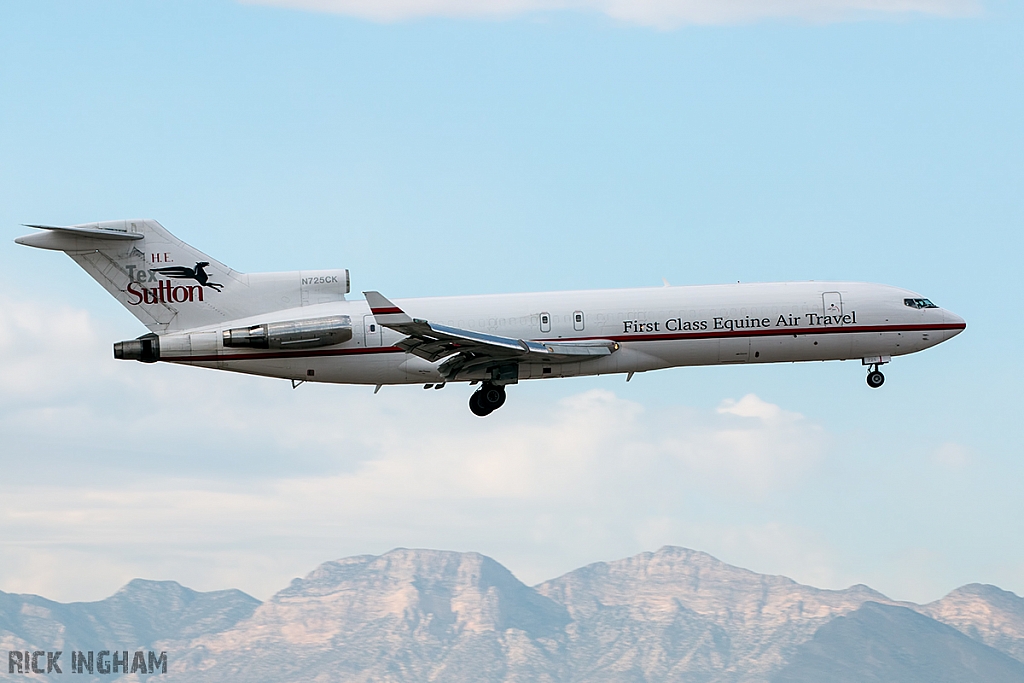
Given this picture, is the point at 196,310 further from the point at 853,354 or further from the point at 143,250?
the point at 853,354

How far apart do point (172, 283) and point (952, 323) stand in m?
24.9

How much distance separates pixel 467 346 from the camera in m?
36.4

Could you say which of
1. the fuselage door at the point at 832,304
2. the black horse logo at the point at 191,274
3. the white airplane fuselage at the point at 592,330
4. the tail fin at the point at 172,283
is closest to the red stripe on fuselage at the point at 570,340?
the white airplane fuselage at the point at 592,330

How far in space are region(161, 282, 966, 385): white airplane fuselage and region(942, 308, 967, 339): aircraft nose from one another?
3.59m

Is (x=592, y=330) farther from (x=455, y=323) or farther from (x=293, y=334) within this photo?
(x=293, y=334)

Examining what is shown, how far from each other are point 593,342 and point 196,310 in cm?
1237

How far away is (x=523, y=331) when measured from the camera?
126 ft

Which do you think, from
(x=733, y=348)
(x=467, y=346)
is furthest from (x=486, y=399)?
(x=733, y=348)

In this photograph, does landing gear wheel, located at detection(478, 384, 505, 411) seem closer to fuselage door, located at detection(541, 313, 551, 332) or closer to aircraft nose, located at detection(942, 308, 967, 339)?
fuselage door, located at detection(541, 313, 551, 332)

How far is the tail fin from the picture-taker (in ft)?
129

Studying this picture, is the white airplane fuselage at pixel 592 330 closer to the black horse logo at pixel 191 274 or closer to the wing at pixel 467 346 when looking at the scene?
the wing at pixel 467 346

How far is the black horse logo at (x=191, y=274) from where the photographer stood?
39562mm

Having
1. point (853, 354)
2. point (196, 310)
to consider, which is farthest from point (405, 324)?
point (853, 354)

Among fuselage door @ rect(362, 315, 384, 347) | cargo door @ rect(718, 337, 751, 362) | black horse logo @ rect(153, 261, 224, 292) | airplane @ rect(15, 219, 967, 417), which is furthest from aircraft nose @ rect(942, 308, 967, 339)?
black horse logo @ rect(153, 261, 224, 292)
